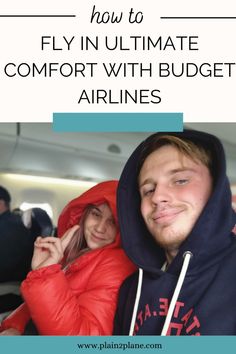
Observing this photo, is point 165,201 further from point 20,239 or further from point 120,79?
point 20,239

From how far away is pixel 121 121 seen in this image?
0.55 m

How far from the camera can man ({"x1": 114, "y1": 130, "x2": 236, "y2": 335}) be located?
568mm

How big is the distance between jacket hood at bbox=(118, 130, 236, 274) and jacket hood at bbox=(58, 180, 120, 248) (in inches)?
4.8

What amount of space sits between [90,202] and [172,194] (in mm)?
361

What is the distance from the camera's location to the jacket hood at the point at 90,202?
0.91 m

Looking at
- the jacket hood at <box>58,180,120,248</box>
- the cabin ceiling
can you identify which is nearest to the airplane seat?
the jacket hood at <box>58,180,120,248</box>

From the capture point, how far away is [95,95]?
1.83 ft

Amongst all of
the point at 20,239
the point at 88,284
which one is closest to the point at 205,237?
the point at 88,284

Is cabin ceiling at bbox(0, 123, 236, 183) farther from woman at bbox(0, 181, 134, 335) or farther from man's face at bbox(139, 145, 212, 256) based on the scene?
man's face at bbox(139, 145, 212, 256)

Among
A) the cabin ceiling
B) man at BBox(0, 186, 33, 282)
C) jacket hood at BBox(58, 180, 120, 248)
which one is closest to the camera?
jacket hood at BBox(58, 180, 120, 248)

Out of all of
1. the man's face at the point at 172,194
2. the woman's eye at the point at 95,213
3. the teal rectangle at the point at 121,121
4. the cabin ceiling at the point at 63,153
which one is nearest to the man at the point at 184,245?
the man's face at the point at 172,194
